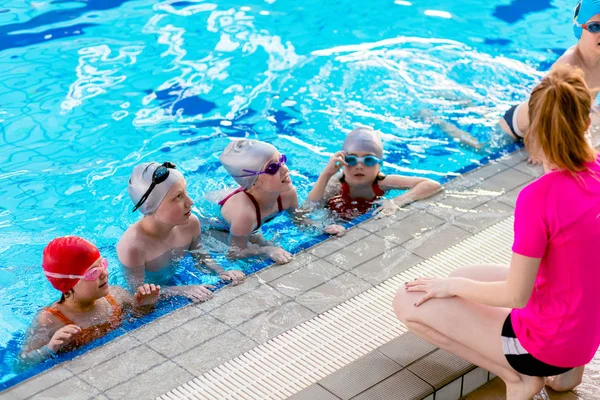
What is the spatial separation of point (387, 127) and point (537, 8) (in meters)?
5.01

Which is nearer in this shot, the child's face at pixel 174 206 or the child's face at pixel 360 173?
the child's face at pixel 174 206

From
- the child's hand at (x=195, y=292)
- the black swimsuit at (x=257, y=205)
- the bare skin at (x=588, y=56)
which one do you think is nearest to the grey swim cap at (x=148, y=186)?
the child's hand at (x=195, y=292)

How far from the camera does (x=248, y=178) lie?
568cm

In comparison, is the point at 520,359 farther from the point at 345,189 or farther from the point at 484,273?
the point at 345,189

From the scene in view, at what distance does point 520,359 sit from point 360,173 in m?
2.82

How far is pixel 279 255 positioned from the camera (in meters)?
5.27

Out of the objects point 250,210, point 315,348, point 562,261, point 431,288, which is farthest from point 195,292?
point 562,261

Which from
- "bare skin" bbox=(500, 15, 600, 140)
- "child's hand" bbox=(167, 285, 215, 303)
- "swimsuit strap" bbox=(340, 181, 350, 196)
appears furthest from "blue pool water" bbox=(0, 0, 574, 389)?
"bare skin" bbox=(500, 15, 600, 140)

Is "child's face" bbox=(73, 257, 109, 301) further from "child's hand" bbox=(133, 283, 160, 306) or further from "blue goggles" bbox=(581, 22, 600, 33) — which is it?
"blue goggles" bbox=(581, 22, 600, 33)

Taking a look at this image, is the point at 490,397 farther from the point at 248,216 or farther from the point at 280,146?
the point at 280,146

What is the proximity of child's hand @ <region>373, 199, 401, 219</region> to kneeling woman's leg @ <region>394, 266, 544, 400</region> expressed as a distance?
1936mm

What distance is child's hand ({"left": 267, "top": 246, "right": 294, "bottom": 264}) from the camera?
5.22m

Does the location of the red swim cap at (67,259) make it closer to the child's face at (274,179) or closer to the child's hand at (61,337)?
the child's hand at (61,337)

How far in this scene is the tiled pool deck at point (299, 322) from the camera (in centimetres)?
401
